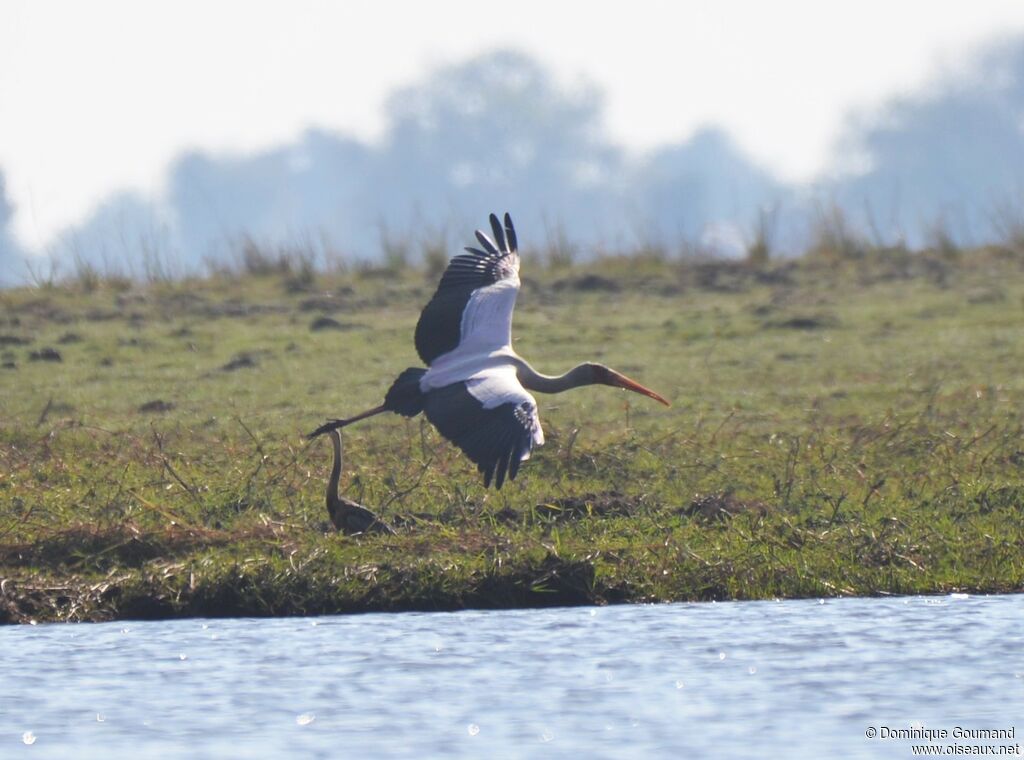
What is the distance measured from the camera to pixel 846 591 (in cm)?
848

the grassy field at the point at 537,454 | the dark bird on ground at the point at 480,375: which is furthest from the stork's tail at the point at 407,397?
the grassy field at the point at 537,454

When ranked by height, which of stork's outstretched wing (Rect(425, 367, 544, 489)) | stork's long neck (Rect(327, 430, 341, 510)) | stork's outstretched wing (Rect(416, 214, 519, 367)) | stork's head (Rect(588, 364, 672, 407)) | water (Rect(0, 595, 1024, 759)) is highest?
stork's outstretched wing (Rect(416, 214, 519, 367))

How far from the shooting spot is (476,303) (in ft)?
32.1

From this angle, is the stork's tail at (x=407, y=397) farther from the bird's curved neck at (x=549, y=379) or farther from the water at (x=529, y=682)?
the water at (x=529, y=682)

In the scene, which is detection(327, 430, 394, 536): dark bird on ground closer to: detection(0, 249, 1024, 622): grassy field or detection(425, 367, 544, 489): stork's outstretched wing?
detection(0, 249, 1024, 622): grassy field

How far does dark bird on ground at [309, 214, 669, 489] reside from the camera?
8.22m

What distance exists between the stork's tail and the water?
3.45 feet

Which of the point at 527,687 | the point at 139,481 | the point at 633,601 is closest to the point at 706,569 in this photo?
the point at 633,601

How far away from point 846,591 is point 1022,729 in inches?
84.5

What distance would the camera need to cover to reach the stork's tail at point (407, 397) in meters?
8.89

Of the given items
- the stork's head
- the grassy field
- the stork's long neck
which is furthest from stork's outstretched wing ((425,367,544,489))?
the stork's head

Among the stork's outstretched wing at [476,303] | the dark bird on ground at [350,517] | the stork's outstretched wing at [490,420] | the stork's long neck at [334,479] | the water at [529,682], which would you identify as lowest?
the water at [529,682]

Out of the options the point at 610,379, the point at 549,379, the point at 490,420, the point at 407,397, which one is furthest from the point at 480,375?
the point at 610,379

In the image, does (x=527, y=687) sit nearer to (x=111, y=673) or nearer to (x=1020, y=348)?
(x=111, y=673)
